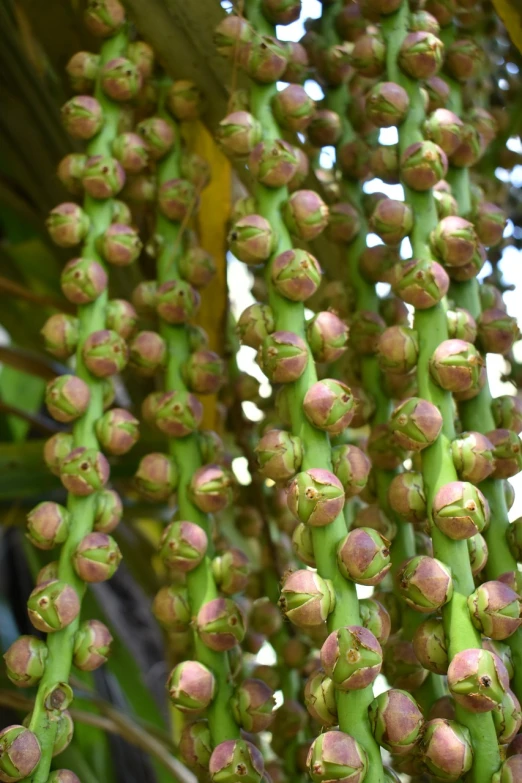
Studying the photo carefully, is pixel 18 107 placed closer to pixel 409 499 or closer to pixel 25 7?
pixel 25 7

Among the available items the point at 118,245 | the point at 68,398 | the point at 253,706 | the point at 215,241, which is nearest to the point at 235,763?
the point at 253,706

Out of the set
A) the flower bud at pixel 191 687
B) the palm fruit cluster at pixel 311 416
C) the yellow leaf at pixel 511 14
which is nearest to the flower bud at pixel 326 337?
the palm fruit cluster at pixel 311 416

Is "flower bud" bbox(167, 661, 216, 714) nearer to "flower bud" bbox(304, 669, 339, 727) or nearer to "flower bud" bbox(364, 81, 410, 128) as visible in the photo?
"flower bud" bbox(304, 669, 339, 727)

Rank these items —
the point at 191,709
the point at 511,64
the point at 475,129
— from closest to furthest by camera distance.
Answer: the point at 191,709
the point at 475,129
the point at 511,64

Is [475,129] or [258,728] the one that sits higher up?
[475,129]

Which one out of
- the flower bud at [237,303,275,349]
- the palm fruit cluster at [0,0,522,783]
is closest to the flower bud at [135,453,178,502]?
the palm fruit cluster at [0,0,522,783]

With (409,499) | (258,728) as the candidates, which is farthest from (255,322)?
(258,728)

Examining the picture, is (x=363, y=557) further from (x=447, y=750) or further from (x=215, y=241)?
(x=215, y=241)
